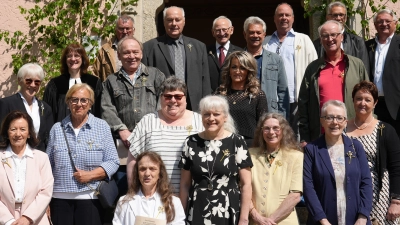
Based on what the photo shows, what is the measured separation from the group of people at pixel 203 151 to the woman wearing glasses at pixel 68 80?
0.07 m

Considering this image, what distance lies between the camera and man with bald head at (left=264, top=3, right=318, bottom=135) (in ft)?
23.6

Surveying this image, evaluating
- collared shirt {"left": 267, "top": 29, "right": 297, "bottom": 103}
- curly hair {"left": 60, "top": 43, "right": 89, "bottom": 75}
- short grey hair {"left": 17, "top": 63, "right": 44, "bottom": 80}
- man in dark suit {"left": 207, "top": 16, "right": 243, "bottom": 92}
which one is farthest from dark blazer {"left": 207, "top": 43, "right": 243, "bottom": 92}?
short grey hair {"left": 17, "top": 63, "right": 44, "bottom": 80}

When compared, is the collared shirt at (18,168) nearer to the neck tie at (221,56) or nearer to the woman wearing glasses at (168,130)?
the woman wearing glasses at (168,130)

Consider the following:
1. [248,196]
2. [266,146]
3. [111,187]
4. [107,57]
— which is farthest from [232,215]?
[107,57]

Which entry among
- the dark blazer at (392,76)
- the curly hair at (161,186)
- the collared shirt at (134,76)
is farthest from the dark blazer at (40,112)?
the dark blazer at (392,76)

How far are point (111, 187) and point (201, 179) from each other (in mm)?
801

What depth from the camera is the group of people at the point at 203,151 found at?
5531 millimetres

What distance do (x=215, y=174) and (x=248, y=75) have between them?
1.22 m

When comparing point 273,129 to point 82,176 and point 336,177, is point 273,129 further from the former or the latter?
point 82,176

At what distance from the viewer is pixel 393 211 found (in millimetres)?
5738

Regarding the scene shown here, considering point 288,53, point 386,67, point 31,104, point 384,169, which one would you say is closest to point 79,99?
point 31,104

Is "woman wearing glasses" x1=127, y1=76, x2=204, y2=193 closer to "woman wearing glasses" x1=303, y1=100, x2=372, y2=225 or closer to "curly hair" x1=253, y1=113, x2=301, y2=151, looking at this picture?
"curly hair" x1=253, y1=113, x2=301, y2=151

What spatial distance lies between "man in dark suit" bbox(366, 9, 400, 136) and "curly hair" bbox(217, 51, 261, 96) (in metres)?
1.44

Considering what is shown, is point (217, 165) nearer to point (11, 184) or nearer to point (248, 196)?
point (248, 196)
